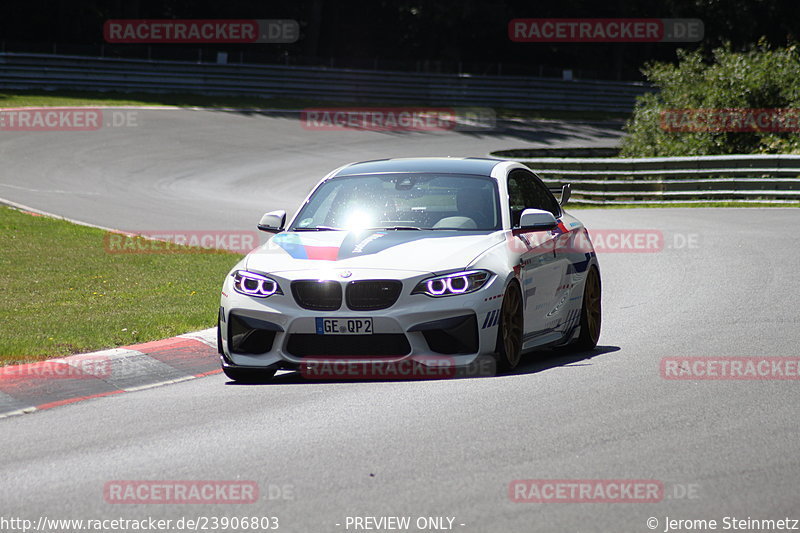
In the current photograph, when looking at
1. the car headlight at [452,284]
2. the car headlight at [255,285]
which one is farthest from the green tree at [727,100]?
the car headlight at [255,285]

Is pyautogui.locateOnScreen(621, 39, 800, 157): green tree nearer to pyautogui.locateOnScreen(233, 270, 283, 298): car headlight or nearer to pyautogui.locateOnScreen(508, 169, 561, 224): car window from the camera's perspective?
pyautogui.locateOnScreen(508, 169, 561, 224): car window

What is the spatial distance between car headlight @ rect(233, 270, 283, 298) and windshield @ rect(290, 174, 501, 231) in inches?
39.5

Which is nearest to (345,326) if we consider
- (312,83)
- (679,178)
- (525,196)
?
(525,196)

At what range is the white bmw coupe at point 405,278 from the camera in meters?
7.91

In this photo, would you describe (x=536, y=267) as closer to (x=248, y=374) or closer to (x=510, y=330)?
(x=510, y=330)

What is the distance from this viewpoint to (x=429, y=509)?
5094mm

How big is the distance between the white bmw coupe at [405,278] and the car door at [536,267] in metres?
0.01

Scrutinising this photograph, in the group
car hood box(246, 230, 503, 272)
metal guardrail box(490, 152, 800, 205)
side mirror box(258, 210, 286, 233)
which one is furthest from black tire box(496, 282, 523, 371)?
metal guardrail box(490, 152, 800, 205)

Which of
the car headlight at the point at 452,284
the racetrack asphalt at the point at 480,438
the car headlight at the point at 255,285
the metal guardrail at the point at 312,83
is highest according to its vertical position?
Result: the metal guardrail at the point at 312,83

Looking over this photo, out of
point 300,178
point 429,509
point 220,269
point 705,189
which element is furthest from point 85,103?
point 429,509

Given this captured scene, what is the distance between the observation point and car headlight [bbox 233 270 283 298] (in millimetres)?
8109

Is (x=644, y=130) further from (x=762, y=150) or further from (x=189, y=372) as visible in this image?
(x=189, y=372)

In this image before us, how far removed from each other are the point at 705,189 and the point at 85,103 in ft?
81.3

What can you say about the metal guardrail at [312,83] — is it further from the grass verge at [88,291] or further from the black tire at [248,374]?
the black tire at [248,374]
